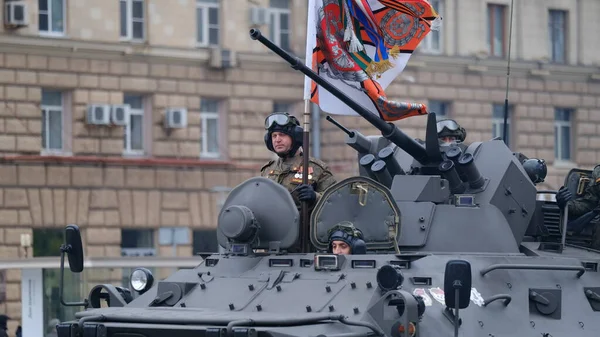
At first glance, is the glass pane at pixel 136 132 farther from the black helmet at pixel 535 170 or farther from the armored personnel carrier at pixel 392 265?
the black helmet at pixel 535 170

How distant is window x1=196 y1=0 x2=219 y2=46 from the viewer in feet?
111

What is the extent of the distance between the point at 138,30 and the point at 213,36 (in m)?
1.93

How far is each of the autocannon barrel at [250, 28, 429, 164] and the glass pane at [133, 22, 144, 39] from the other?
758 inches

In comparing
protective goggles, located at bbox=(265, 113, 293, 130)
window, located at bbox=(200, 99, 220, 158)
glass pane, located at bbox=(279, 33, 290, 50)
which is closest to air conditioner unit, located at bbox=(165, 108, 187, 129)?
window, located at bbox=(200, 99, 220, 158)

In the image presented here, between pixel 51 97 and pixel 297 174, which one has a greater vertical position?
pixel 51 97

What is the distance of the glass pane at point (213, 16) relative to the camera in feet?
112

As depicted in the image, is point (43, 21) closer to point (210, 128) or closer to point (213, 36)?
point (213, 36)

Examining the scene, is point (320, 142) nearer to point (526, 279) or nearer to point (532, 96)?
point (532, 96)

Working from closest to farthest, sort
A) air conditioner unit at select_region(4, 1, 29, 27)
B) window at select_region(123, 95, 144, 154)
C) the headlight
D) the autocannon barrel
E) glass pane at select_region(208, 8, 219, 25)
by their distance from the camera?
the autocannon barrel → the headlight → air conditioner unit at select_region(4, 1, 29, 27) → window at select_region(123, 95, 144, 154) → glass pane at select_region(208, 8, 219, 25)

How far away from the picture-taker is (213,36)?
3412 centimetres

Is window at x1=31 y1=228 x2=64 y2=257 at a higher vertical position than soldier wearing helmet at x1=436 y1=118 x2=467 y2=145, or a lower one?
lower

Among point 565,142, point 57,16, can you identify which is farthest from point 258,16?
point 565,142

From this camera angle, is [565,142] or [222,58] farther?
[565,142]

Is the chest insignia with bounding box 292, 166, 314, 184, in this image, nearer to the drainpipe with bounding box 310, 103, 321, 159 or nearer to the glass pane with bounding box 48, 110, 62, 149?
the glass pane with bounding box 48, 110, 62, 149
